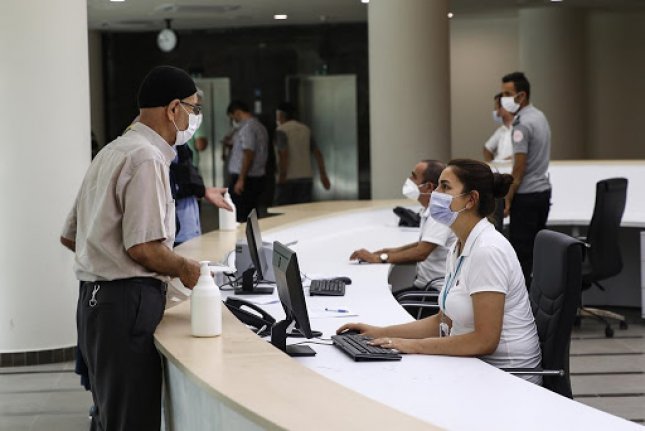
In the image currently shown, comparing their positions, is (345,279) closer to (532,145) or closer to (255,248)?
(255,248)

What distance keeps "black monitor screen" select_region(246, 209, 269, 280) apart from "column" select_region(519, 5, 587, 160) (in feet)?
37.6

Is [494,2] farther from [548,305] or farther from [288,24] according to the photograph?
[548,305]

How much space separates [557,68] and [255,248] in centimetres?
1184

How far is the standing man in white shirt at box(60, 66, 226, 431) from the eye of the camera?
3.48 m

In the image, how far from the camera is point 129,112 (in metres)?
18.1

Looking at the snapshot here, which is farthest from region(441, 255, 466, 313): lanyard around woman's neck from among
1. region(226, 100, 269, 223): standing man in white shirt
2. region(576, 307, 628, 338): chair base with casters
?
region(226, 100, 269, 223): standing man in white shirt

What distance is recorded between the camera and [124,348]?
3.52 m

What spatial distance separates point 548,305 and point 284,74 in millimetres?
13758

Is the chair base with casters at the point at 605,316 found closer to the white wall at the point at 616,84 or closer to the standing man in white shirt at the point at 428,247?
the standing man in white shirt at the point at 428,247

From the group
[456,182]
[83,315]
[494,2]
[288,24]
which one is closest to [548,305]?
[456,182]

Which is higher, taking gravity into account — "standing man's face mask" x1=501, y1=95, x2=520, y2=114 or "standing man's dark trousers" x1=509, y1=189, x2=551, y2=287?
"standing man's face mask" x1=501, y1=95, x2=520, y2=114

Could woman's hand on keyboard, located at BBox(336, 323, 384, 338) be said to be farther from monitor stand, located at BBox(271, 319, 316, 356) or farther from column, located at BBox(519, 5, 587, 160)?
column, located at BBox(519, 5, 587, 160)

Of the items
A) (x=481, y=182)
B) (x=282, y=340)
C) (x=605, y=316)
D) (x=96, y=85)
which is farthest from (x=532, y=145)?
(x=96, y=85)

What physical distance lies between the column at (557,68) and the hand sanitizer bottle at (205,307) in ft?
44.1
